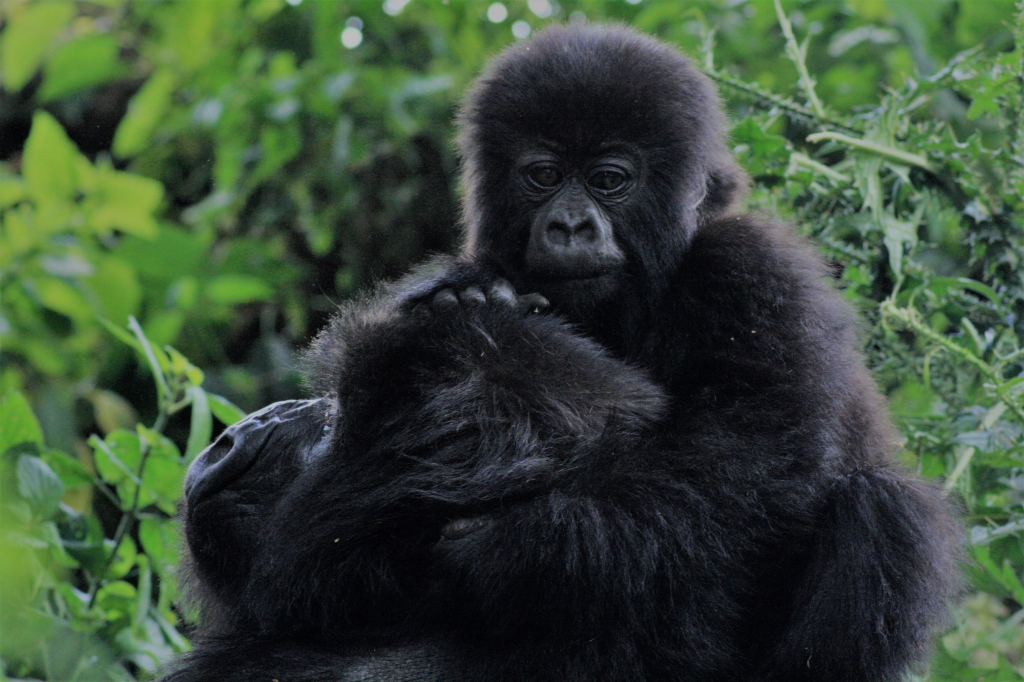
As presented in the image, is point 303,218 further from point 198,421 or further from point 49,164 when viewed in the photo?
point 198,421

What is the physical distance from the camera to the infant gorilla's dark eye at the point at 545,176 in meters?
2.54

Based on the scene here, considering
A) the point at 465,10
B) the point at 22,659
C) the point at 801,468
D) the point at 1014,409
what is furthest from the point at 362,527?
the point at 465,10

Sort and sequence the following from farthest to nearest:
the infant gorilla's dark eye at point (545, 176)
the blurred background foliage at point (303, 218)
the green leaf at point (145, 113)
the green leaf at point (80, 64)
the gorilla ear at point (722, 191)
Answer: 1. the green leaf at point (80, 64)
2. the green leaf at point (145, 113)
3. the blurred background foliage at point (303, 218)
4. the gorilla ear at point (722, 191)
5. the infant gorilla's dark eye at point (545, 176)

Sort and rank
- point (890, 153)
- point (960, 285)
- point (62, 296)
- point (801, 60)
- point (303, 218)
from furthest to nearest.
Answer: point (303, 218) < point (62, 296) < point (801, 60) < point (890, 153) < point (960, 285)

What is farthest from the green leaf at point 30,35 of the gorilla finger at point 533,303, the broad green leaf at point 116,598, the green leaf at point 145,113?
the gorilla finger at point 533,303

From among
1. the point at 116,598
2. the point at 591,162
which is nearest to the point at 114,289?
the point at 116,598

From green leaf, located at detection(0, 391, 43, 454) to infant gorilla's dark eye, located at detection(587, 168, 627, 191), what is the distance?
156cm

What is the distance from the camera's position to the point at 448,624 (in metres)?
2.13

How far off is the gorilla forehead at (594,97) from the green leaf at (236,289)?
2332 mm

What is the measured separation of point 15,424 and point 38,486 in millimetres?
220

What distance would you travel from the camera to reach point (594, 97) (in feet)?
8.09

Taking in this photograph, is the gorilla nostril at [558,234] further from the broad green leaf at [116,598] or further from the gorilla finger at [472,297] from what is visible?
the broad green leaf at [116,598]

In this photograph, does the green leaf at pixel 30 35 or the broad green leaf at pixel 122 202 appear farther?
the green leaf at pixel 30 35

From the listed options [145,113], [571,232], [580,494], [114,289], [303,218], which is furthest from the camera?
[145,113]
